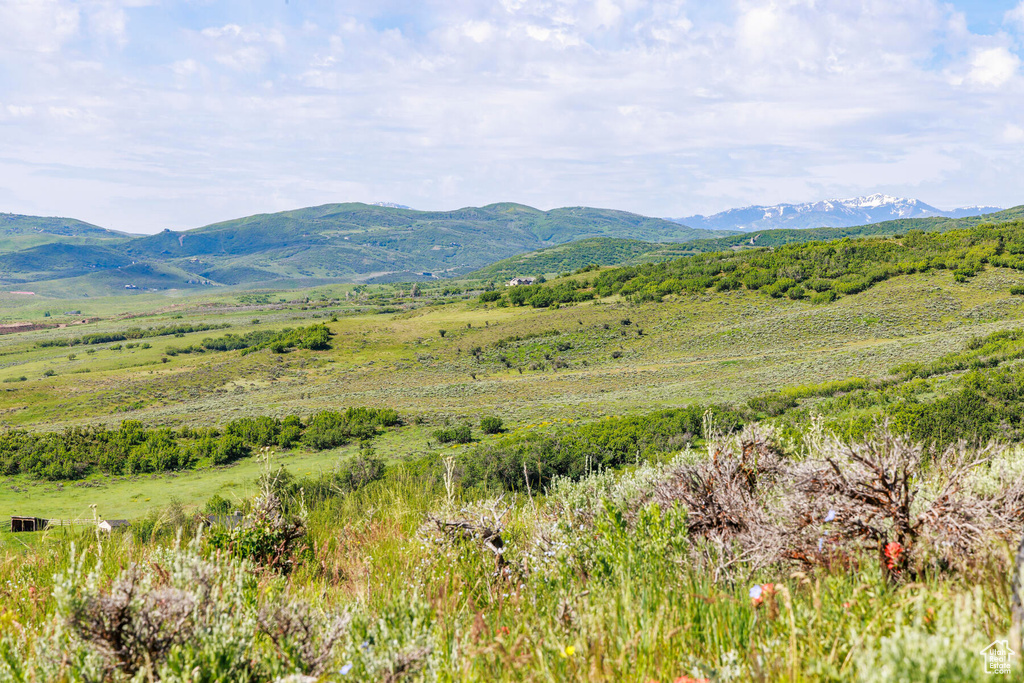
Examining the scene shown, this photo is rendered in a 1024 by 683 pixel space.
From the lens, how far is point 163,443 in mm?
27000

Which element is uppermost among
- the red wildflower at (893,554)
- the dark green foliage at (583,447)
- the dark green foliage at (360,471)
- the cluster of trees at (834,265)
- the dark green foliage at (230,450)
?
the cluster of trees at (834,265)

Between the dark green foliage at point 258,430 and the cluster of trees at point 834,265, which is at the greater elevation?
the cluster of trees at point 834,265

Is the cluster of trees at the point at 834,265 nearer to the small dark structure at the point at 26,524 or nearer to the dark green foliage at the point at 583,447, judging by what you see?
the dark green foliage at the point at 583,447

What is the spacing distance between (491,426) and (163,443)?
48.4ft

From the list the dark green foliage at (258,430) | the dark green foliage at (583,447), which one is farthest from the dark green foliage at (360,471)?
the dark green foliage at (258,430)


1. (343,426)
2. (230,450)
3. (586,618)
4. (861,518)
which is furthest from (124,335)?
(861,518)

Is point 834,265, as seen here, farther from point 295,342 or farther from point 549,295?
point 295,342

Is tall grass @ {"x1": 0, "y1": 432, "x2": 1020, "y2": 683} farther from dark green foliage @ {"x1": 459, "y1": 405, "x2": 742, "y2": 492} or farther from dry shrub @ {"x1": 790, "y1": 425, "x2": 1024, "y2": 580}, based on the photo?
dark green foliage @ {"x1": 459, "y1": 405, "x2": 742, "y2": 492}

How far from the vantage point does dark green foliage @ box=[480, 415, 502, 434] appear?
26.7m

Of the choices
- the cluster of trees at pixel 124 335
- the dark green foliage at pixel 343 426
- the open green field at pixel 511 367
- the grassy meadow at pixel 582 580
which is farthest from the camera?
the cluster of trees at pixel 124 335

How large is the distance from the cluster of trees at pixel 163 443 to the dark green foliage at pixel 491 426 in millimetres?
5389

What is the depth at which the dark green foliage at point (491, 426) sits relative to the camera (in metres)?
26.7

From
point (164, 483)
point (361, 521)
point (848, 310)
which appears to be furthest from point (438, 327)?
point (361, 521)

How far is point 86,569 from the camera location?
4090 millimetres
